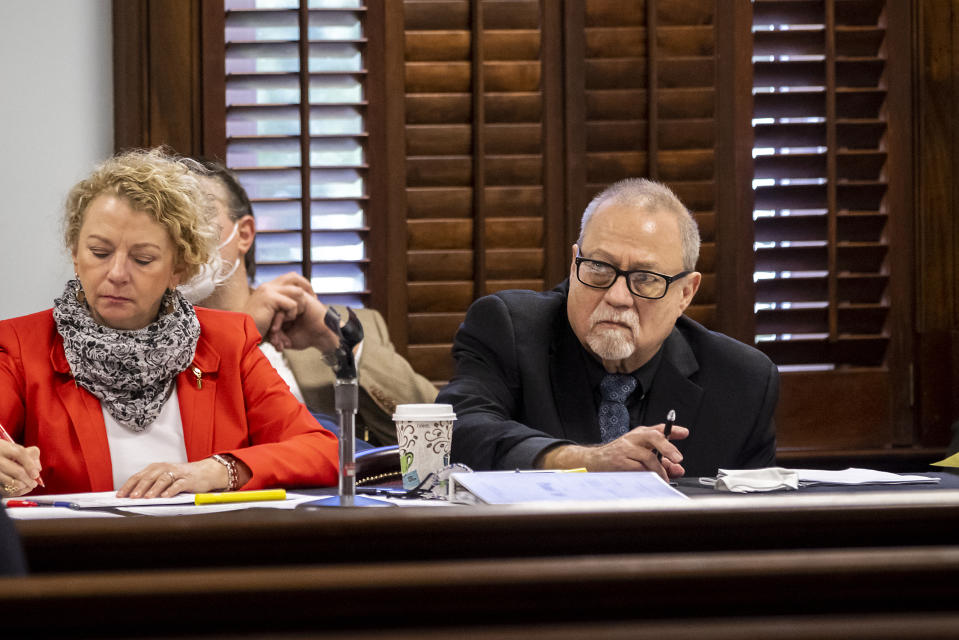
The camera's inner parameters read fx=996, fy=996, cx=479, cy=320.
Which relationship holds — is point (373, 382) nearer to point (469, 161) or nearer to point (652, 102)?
point (469, 161)

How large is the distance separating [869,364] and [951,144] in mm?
804

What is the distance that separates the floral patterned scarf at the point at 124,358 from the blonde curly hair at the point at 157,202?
0.47 ft

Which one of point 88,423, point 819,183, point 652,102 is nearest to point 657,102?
point 652,102

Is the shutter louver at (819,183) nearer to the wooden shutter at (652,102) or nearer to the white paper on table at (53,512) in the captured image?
the wooden shutter at (652,102)

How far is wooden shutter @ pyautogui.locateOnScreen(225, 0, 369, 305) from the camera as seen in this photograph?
327 centimetres

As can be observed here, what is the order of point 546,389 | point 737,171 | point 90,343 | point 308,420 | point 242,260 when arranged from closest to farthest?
point 90,343
point 308,420
point 546,389
point 242,260
point 737,171

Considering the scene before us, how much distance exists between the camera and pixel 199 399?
2.07 m

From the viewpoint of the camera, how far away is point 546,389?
7.61 feet

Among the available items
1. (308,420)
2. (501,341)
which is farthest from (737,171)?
(308,420)

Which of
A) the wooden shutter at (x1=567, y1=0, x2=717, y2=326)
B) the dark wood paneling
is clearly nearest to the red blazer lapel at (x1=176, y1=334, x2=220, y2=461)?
the wooden shutter at (x1=567, y1=0, x2=717, y2=326)

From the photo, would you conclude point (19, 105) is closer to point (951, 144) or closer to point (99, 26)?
point (99, 26)

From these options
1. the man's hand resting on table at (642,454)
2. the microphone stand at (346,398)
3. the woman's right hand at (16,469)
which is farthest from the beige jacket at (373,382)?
the microphone stand at (346,398)

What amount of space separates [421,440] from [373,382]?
144 centimetres

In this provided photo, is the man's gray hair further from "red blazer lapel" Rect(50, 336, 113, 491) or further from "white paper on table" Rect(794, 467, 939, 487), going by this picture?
"red blazer lapel" Rect(50, 336, 113, 491)
